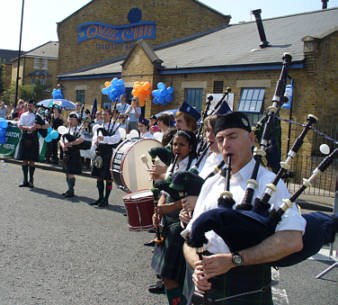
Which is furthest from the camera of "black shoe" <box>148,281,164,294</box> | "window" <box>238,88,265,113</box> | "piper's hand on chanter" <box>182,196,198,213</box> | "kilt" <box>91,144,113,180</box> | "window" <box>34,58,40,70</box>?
"window" <box>34,58,40,70</box>

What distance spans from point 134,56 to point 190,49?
3.08 metres

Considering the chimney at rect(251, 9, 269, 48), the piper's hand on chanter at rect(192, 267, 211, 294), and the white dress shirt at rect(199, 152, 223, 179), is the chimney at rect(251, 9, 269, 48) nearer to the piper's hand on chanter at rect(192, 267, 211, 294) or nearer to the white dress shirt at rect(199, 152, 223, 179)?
the white dress shirt at rect(199, 152, 223, 179)

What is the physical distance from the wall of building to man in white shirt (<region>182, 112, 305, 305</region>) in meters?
25.8

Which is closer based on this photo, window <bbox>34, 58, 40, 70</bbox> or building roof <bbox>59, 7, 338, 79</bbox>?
building roof <bbox>59, 7, 338, 79</bbox>

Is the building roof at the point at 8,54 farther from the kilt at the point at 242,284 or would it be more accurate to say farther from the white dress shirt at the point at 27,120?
the kilt at the point at 242,284

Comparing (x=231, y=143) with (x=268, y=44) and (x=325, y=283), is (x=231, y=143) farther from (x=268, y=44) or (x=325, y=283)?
(x=268, y=44)

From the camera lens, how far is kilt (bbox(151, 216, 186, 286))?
351 cm

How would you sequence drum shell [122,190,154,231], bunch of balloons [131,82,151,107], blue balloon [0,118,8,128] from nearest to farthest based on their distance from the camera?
1. drum shell [122,190,154,231]
2. blue balloon [0,118,8,128]
3. bunch of balloons [131,82,151,107]

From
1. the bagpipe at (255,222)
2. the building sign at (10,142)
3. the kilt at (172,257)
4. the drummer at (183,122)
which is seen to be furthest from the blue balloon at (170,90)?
the bagpipe at (255,222)

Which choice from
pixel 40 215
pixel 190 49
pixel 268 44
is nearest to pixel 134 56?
pixel 190 49

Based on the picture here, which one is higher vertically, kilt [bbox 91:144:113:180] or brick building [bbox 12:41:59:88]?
brick building [bbox 12:41:59:88]

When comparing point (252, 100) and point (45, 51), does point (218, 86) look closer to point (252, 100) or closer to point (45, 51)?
point (252, 100)

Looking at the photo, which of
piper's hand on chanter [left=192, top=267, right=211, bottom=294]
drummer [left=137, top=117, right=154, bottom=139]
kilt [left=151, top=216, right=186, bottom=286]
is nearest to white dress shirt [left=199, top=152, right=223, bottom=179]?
kilt [left=151, top=216, right=186, bottom=286]

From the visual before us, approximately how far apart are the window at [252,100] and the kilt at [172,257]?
12121 mm
